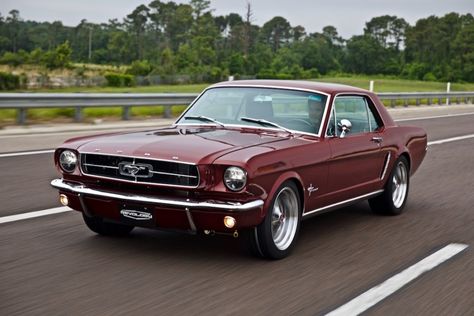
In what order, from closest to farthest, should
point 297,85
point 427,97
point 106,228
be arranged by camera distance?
point 106,228, point 297,85, point 427,97

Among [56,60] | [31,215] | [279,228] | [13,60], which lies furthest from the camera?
[13,60]

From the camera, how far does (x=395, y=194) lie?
8.37 metres

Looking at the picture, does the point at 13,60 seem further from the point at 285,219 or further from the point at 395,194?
the point at 285,219

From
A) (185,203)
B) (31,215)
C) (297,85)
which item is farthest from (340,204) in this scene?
(31,215)

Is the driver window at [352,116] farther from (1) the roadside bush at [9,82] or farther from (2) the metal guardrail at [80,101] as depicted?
(1) the roadside bush at [9,82]

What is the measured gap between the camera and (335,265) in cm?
601

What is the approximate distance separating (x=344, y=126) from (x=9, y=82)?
34.6 metres

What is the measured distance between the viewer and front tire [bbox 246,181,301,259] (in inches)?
231

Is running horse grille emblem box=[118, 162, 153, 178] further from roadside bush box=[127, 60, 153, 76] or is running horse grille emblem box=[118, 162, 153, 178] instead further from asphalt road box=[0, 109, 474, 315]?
roadside bush box=[127, 60, 153, 76]

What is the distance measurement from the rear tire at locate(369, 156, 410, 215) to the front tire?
81.4 inches

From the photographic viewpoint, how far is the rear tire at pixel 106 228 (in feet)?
21.5

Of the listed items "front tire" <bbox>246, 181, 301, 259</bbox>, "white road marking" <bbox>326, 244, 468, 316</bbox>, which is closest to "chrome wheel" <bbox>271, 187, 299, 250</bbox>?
"front tire" <bbox>246, 181, 301, 259</bbox>

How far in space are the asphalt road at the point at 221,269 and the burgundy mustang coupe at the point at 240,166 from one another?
0.95 ft

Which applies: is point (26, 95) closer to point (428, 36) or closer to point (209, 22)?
point (209, 22)
